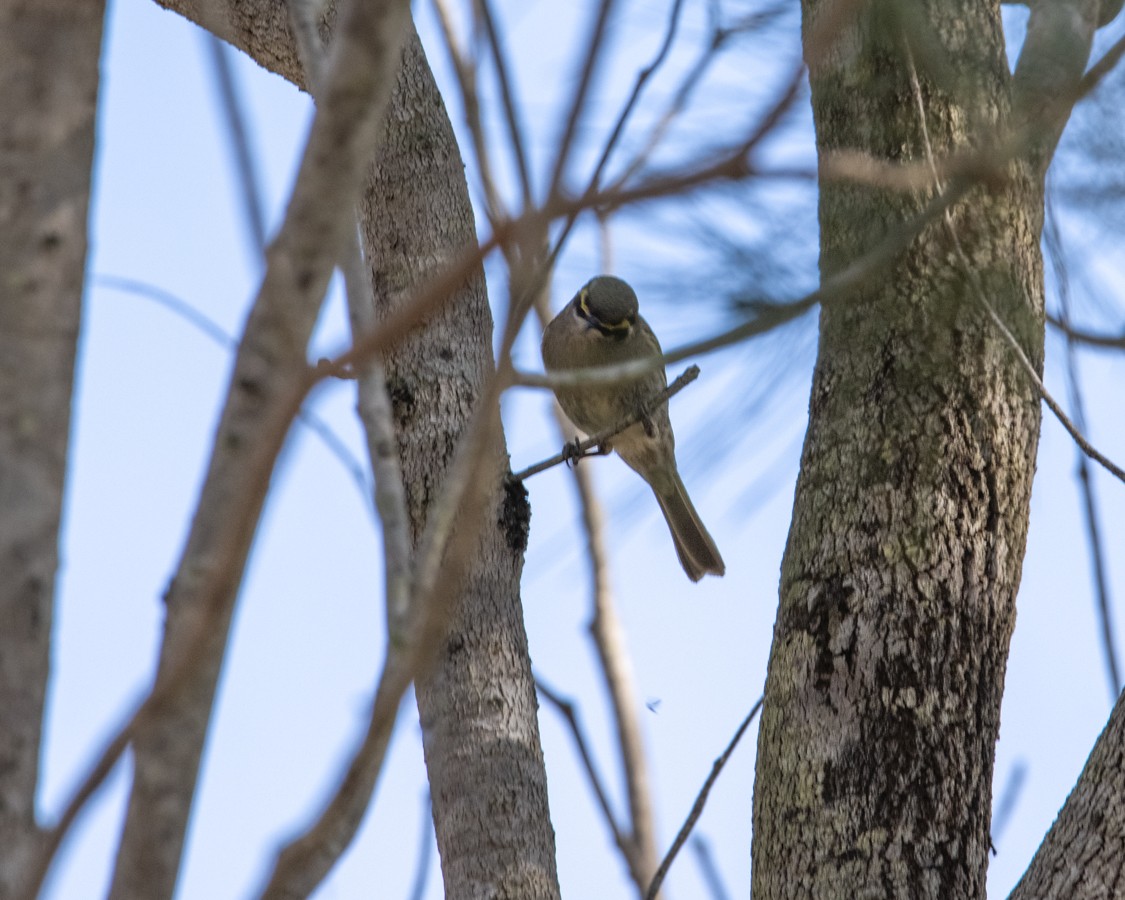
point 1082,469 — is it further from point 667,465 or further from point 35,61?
point 667,465

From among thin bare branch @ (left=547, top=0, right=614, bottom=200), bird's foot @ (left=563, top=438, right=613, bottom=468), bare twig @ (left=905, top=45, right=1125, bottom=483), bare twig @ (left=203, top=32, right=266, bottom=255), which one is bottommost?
thin bare branch @ (left=547, top=0, right=614, bottom=200)

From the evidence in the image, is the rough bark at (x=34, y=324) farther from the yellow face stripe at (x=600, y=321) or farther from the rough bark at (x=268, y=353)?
the yellow face stripe at (x=600, y=321)

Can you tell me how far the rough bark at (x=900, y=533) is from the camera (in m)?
2.89

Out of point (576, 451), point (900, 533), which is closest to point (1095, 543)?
point (900, 533)

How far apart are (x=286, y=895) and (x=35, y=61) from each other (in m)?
0.95

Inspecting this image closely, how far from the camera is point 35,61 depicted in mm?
1666

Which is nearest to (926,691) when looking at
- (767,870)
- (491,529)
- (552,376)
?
(767,870)

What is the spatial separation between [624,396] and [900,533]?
3.30 metres

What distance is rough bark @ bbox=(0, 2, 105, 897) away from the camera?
1494 millimetres

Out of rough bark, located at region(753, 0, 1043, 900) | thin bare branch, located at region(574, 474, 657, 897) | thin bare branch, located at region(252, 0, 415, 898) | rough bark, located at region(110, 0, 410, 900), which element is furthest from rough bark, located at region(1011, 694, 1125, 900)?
thin bare branch, located at region(574, 474, 657, 897)

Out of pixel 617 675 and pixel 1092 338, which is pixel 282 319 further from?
pixel 617 675

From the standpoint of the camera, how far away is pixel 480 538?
336 centimetres

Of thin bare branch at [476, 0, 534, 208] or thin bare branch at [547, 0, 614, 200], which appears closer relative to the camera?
thin bare branch at [547, 0, 614, 200]

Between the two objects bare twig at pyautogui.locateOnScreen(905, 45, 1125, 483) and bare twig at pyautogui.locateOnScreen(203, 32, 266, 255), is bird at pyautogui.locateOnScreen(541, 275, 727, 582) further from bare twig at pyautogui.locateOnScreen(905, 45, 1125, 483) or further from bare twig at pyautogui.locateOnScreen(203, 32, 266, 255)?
bare twig at pyautogui.locateOnScreen(203, 32, 266, 255)
